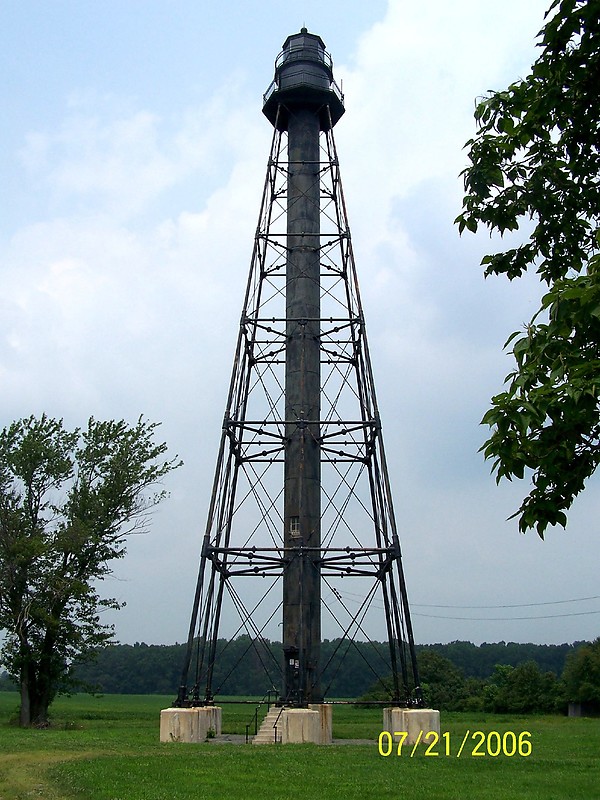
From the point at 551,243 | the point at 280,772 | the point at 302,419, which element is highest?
the point at 302,419

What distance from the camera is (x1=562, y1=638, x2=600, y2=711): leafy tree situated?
52531mm

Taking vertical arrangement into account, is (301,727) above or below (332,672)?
below

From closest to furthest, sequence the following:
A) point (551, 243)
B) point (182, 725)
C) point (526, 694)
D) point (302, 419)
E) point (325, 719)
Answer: point (551, 243) < point (182, 725) < point (325, 719) < point (302, 419) < point (526, 694)

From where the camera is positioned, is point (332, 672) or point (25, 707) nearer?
point (25, 707)

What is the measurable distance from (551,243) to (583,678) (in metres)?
51.2

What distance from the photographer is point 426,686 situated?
210ft

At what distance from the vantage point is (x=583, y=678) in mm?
53594

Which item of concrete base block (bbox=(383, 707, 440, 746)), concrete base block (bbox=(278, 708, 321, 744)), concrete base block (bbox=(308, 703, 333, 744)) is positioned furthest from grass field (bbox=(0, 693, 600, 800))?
concrete base block (bbox=(308, 703, 333, 744))

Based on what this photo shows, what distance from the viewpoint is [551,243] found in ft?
27.2

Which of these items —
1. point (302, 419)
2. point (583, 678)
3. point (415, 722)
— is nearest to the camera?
point (415, 722)

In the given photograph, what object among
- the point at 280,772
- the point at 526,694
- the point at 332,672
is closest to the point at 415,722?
the point at 280,772

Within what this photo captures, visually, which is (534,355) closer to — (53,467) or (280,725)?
(280,725)

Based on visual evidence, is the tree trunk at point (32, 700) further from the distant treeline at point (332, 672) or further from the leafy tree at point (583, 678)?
the distant treeline at point (332, 672)

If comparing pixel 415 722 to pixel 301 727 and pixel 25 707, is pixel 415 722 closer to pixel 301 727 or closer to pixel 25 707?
pixel 301 727
